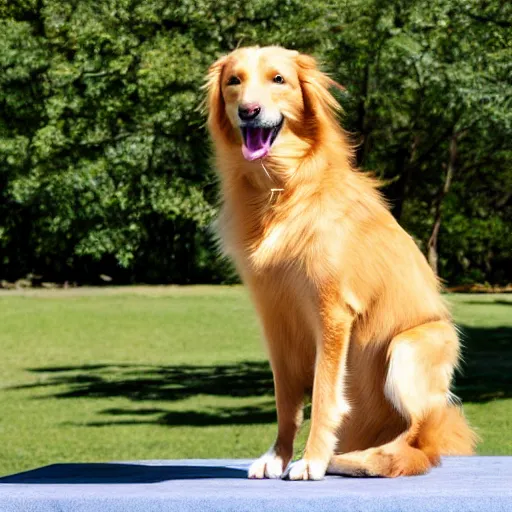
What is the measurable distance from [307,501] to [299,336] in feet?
3.21

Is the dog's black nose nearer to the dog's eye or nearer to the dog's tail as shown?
the dog's eye

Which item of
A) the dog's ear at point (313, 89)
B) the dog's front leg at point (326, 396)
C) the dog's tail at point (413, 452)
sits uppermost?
the dog's ear at point (313, 89)

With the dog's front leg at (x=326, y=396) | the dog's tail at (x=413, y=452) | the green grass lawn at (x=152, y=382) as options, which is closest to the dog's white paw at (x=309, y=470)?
the dog's front leg at (x=326, y=396)

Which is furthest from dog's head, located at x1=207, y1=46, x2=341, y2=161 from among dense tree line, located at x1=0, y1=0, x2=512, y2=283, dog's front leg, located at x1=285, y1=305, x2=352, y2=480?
dense tree line, located at x1=0, y1=0, x2=512, y2=283

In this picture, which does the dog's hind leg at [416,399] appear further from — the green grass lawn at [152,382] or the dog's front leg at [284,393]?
the green grass lawn at [152,382]

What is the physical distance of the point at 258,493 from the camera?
12.2 ft

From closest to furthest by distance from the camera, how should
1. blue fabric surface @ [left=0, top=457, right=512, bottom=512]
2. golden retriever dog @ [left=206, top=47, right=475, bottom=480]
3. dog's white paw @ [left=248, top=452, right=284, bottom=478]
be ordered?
blue fabric surface @ [left=0, top=457, right=512, bottom=512] < golden retriever dog @ [left=206, top=47, right=475, bottom=480] < dog's white paw @ [left=248, top=452, right=284, bottom=478]

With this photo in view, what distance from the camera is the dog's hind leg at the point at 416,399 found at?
171 inches

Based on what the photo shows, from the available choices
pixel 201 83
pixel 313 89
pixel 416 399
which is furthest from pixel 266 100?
pixel 201 83

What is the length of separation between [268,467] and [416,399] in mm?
631

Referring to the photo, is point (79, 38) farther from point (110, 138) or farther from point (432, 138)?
point (432, 138)

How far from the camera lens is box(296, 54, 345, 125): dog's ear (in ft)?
14.2

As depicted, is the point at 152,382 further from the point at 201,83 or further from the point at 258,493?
the point at 258,493

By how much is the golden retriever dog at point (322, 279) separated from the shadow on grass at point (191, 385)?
869 centimetres
